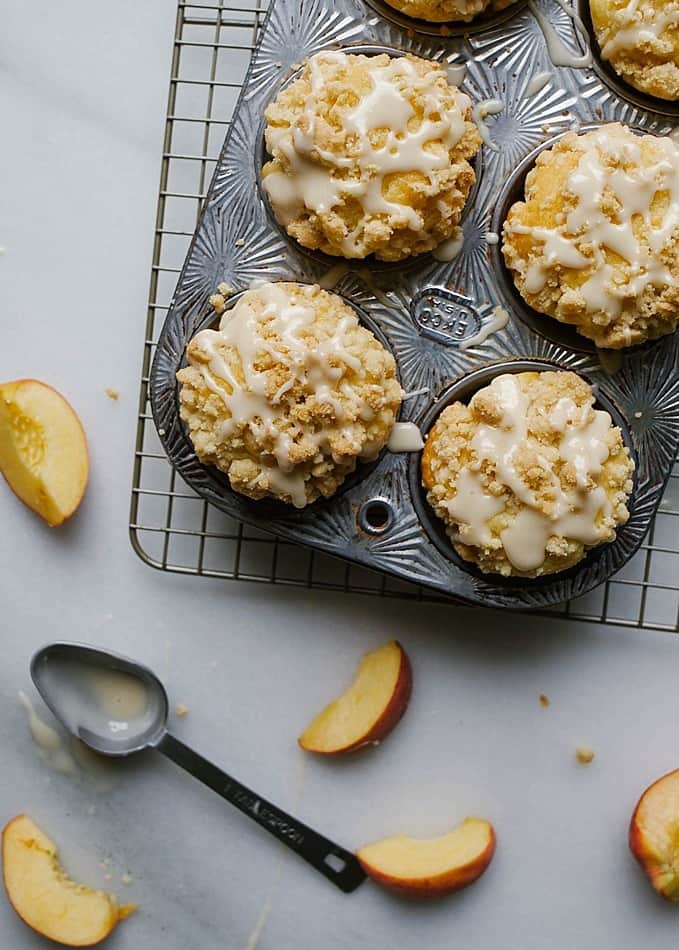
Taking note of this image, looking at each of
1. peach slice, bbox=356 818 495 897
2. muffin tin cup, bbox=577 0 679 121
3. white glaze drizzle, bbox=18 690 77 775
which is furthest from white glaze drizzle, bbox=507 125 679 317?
white glaze drizzle, bbox=18 690 77 775

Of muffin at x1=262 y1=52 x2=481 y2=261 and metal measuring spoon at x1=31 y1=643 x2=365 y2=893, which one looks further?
metal measuring spoon at x1=31 y1=643 x2=365 y2=893

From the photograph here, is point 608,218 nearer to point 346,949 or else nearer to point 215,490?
point 215,490

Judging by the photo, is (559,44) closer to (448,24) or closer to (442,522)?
(448,24)

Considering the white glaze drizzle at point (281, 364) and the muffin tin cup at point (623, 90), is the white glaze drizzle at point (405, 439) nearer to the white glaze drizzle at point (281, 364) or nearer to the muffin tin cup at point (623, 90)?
the white glaze drizzle at point (281, 364)

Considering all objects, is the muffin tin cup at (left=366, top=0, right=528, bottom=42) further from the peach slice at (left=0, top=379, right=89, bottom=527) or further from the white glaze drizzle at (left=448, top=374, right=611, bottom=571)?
the peach slice at (left=0, top=379, right=89, bottom=527)

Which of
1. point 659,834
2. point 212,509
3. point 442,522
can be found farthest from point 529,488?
point 659,834

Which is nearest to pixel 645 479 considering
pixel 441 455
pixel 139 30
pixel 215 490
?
pixel 441 455

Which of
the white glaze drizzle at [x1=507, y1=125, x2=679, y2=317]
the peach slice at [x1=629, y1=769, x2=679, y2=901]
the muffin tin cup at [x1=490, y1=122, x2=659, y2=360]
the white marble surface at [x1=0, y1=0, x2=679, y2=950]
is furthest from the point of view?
the white marble surface at [x1=0, y1=0, x2=679, y2=950]
